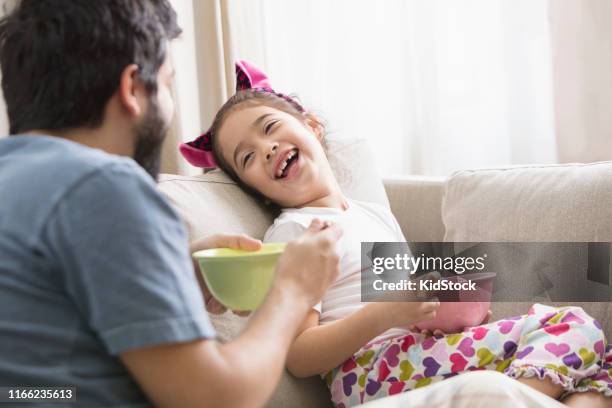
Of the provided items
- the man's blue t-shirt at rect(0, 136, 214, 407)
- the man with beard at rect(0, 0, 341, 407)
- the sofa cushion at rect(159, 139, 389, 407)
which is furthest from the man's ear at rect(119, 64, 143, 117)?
the sofa cushion at rect(159, 139, 389, 407)

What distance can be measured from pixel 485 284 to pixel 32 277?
0.85m

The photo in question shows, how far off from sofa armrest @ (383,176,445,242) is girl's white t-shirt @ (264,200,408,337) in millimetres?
245

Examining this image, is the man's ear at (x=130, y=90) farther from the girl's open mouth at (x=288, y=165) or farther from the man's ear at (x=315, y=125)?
the man's ear at (x=315, y=125)

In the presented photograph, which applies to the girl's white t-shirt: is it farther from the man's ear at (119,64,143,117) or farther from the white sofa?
the man's ear at (119,64,143,117)

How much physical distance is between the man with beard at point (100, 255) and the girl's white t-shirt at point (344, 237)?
1.92 ft

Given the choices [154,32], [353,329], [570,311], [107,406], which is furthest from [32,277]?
[570,311]

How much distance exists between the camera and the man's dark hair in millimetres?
915

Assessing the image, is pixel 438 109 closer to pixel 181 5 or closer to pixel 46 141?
pixel 181 5

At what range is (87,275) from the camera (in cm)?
77

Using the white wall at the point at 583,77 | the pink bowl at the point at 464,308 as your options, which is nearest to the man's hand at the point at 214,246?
the pink bowl at the point at 464,308

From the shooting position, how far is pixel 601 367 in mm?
1339

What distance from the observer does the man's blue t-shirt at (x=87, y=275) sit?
0.76 meters

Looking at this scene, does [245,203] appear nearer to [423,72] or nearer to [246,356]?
[246,356]

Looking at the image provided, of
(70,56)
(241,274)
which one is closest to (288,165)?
(241,274)
